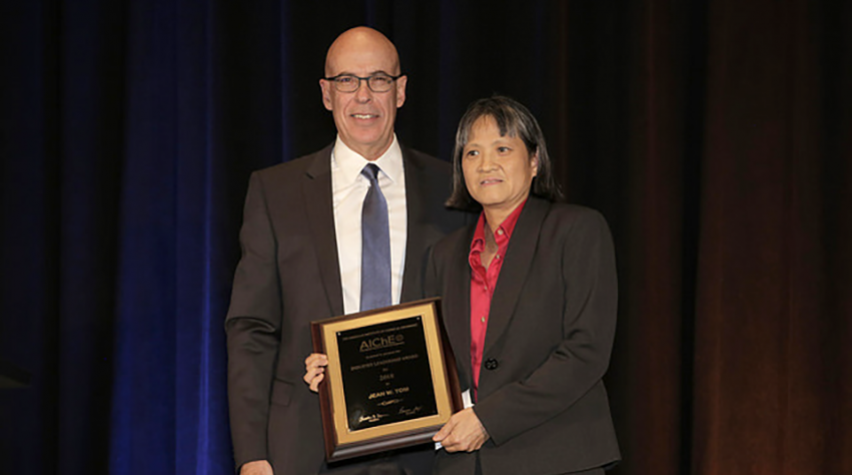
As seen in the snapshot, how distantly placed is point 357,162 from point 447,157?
37.1 inches

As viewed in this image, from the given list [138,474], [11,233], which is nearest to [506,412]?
[138,474]

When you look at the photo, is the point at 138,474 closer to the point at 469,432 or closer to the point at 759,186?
the point at 469,432

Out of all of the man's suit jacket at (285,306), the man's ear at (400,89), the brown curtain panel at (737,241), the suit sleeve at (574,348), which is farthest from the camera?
the brown curtain panel at (737,241)

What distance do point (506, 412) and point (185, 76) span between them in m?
2.33

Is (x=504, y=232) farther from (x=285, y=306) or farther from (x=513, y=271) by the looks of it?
(x=285, y=306)

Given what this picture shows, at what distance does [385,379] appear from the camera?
2.17 m

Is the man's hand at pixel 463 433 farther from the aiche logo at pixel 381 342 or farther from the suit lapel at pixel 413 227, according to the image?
the suit lapel at pixel 413 227

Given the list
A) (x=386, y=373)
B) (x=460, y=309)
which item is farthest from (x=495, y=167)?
(x=386, y=373)

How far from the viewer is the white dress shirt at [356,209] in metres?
2.46

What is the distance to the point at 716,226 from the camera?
10.2 ft

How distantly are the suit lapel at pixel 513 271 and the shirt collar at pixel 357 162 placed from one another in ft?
1.82

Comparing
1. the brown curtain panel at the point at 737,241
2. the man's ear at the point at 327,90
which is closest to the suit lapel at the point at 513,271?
the man's ear at the point at 327,90

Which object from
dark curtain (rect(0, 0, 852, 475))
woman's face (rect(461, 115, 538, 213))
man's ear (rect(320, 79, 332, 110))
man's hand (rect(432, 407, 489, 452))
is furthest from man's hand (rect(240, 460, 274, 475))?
dark curtain (rect(0, 0, 852, 475))

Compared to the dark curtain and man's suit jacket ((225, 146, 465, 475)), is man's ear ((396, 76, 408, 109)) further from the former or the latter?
the dark curtain
